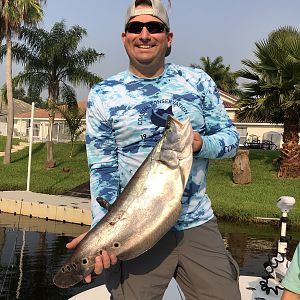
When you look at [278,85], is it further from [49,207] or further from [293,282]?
[293,282]

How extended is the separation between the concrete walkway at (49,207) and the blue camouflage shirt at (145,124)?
37.0 feet

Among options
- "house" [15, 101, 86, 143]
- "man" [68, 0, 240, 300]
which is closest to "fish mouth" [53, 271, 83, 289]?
"man" [68, 0, 240, 300]

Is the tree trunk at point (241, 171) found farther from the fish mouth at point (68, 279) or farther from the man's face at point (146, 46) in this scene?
the fish mouth at point (68, 279)

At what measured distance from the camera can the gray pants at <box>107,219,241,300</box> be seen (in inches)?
98.4

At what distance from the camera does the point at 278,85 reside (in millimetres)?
17781

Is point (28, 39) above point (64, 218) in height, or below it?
above

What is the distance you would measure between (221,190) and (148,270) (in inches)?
643

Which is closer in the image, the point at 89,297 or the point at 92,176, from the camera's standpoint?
the point at 92,176

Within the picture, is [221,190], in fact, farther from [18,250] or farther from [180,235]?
[180,235]

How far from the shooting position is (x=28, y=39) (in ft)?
89.2

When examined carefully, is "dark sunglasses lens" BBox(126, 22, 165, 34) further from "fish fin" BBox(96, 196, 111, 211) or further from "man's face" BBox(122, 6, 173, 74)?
"fish fin" BBox(96, 196, 111, 211)

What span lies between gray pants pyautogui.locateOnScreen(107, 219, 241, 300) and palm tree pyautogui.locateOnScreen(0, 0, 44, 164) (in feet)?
84.2

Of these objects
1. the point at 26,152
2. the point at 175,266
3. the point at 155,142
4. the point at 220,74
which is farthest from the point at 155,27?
the point at 220,74

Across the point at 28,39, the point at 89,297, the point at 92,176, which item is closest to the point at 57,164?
the point at 28,39
